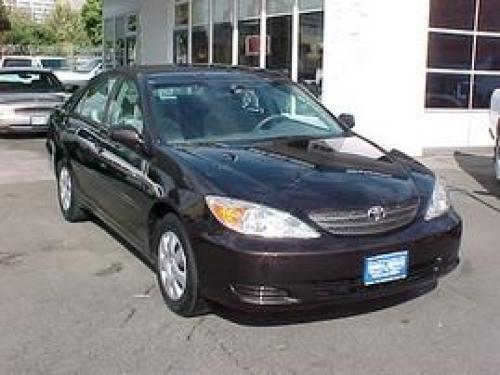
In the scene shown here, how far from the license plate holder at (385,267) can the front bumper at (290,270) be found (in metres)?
0.03

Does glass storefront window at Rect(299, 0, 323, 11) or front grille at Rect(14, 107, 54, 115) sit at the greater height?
glass storefront window at Rect(299, 0, 323, 11)

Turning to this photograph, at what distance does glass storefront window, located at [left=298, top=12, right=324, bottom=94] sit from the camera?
1516cm

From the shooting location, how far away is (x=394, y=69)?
13.5m

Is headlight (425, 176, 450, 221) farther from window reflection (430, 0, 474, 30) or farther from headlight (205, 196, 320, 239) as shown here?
window reflection (430, 0, 474, 30)

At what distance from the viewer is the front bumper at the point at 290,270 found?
15.2 feet

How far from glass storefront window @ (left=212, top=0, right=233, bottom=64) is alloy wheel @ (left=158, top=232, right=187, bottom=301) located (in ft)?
44.9

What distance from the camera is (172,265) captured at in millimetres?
5359

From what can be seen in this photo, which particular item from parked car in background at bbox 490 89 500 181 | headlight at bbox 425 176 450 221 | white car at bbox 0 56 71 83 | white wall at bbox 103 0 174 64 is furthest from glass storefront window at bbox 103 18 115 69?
headlight at bbox 425 176 450 221

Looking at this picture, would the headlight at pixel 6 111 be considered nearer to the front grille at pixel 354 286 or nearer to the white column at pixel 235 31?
the white column at pixel 235 31

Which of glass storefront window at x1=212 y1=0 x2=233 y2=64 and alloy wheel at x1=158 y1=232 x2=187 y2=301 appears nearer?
alloy wheel at x1=158 y1=232 x2=187 y2=301

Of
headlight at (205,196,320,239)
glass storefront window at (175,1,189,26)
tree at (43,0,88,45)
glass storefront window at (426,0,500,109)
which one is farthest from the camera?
tree at (43,0,88,45)

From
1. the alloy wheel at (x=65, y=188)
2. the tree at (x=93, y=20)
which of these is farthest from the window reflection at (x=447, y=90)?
the tree at (x=93, y=20)

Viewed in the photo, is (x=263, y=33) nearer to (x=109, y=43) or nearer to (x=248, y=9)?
(x=248, y=9)

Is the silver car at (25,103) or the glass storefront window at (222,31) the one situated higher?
the glass storefront window at (222,31)
